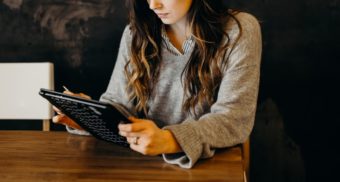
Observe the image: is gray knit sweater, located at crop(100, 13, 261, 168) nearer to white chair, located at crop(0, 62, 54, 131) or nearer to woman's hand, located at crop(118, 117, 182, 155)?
woman's hand, located at crop(118, 117, 182, 155)

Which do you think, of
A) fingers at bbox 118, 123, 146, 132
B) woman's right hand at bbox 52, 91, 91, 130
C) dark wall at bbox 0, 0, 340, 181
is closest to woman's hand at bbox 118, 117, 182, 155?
fingers at bbox 118, 123, 146, 132

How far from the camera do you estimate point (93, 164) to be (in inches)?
43.3

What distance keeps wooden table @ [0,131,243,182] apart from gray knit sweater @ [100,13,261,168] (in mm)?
37

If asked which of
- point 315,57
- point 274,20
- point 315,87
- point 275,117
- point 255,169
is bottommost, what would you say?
point 255,169

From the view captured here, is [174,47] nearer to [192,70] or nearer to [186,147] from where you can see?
[192,70]

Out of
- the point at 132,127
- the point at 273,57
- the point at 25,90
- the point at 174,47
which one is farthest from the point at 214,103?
the point at 25,90

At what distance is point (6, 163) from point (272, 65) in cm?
110

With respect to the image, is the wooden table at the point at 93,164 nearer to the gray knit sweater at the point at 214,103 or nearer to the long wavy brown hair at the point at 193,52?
the gray knit sweater at the point at 214,103

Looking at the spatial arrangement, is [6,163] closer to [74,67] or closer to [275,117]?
[74,67]

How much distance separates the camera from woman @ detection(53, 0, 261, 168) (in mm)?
1210

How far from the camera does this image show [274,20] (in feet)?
5.90

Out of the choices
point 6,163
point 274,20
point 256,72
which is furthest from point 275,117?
point 6,163

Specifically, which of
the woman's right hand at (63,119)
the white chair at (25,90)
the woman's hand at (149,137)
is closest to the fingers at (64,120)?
the woman's right hand at (63,119)

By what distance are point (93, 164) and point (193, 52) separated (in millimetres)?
487
